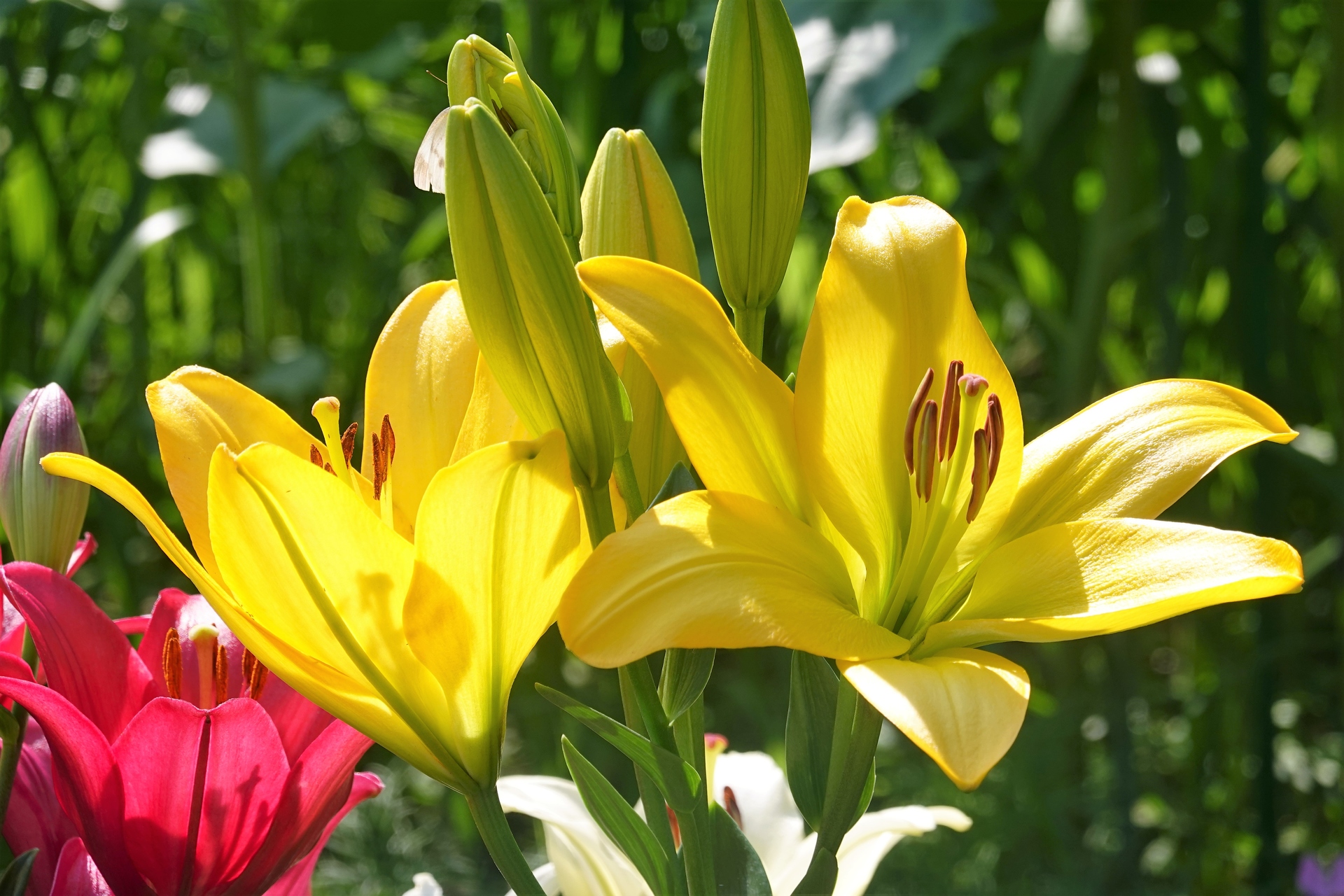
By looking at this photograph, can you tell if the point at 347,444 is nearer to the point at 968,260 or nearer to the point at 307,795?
the point at 307,795

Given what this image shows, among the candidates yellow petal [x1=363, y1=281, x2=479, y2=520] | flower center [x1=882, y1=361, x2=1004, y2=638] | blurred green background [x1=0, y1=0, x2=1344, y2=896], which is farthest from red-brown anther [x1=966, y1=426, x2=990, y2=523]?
blurred green background [x1=0, y1=0, x2=1344, y2=896]

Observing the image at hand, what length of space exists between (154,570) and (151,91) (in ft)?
1.43

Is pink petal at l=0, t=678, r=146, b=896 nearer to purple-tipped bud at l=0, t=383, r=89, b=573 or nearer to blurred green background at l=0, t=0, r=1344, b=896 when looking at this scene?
purple-tipped bud at l=0, t=383, r=89, b=573

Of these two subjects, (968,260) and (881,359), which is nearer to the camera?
(881,359)

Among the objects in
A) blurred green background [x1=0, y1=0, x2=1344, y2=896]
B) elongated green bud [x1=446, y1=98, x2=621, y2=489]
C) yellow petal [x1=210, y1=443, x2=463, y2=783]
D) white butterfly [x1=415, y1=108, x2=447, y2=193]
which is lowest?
blurred green background [x1=0, y1=0, x2=1344, y2=896]

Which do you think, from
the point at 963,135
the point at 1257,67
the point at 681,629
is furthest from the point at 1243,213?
the point at 681,629

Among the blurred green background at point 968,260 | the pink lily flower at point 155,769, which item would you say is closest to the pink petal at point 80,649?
the pink lily flower at point 155,769

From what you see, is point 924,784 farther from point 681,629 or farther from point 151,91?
point 151,91

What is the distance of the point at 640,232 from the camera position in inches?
9.3

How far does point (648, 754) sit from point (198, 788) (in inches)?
3.0

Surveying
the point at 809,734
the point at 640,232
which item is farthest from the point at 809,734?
the point at 640,232

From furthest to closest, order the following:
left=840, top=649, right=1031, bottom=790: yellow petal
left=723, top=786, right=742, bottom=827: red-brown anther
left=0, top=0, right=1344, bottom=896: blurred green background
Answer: left=0, top=0, right=1344, bottom=896: blurred green background → left=723, top=786, right=742, bottom=827: red-brown anther → left=840, top=649, right=1031, bottom=790: yellow petal

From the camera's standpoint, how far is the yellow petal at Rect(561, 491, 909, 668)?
177 millimetres

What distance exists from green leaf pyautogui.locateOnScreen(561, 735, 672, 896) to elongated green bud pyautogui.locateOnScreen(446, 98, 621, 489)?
0.17 feet
